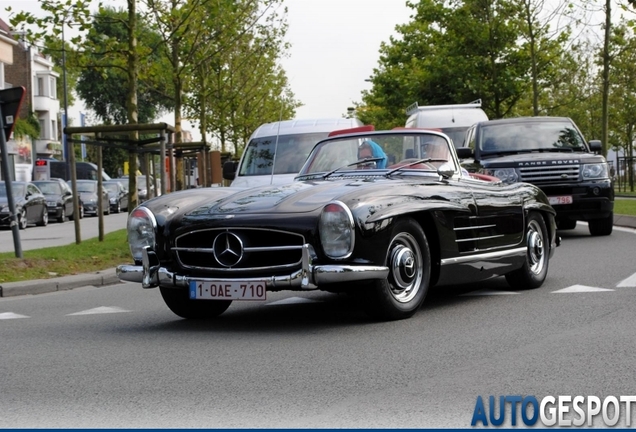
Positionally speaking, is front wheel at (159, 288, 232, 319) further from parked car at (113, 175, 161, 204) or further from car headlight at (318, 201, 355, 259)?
parked car at (113, 175, 161, 204)

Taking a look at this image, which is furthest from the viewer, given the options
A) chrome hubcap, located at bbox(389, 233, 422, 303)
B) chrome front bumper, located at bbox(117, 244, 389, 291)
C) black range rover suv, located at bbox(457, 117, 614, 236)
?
black range rover suv, located at bbox(457, 117, 614, 236)

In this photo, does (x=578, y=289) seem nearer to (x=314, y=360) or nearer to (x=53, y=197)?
(x=314, y=360)

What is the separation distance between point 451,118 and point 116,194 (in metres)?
23.5

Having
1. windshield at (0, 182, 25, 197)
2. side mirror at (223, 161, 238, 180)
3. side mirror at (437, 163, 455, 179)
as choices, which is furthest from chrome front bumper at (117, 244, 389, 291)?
windshield at (0, 182, 25, 197)

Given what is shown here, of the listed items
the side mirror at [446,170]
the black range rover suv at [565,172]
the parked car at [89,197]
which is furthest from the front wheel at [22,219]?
the side mirror at [446,170]

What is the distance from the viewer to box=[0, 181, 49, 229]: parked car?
31.8 m

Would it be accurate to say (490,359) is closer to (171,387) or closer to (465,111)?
(171,387)

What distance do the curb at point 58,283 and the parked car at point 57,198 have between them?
76.3ft

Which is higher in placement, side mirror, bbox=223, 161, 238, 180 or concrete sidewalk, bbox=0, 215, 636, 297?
side mirror, bbox=223, 161, 238, 180

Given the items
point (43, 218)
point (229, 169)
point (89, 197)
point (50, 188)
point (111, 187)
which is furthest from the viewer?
point (111, 187)

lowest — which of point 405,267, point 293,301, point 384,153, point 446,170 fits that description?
point 293,301

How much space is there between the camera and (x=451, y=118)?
2802cm

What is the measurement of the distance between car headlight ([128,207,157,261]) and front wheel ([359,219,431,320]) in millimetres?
1678

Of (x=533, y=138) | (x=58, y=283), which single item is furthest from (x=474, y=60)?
(x=58, y=283)
